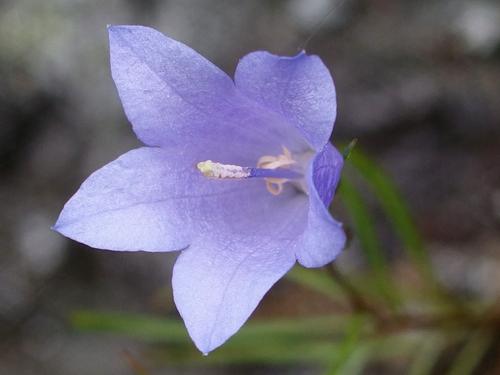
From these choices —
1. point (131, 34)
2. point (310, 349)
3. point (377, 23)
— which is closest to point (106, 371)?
point (310, 349)

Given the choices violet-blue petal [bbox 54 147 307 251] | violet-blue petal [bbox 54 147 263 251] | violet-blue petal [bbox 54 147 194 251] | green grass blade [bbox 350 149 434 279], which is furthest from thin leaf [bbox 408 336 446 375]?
violet-blue petal [bbox 54 147 194 251]

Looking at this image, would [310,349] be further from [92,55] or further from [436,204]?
[92,55]

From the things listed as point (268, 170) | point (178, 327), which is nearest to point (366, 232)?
point (268, 170)

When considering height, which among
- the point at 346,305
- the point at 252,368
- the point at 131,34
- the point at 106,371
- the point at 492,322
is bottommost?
the point at 106,371

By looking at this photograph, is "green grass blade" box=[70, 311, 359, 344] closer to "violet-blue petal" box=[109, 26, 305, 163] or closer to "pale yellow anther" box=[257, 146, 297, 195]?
"pale yellow anther" box=[257, 146, 297, 195]

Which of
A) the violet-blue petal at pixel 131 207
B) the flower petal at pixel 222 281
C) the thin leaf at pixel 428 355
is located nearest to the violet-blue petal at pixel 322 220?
the flower petal at pixel 222 281

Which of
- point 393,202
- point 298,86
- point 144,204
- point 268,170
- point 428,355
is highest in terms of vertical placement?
point 298,86

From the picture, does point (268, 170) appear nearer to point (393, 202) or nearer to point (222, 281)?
point (222, 281)

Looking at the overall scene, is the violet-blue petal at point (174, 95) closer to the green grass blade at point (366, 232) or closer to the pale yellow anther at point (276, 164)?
the pale yellow anther at point (276, 164)
